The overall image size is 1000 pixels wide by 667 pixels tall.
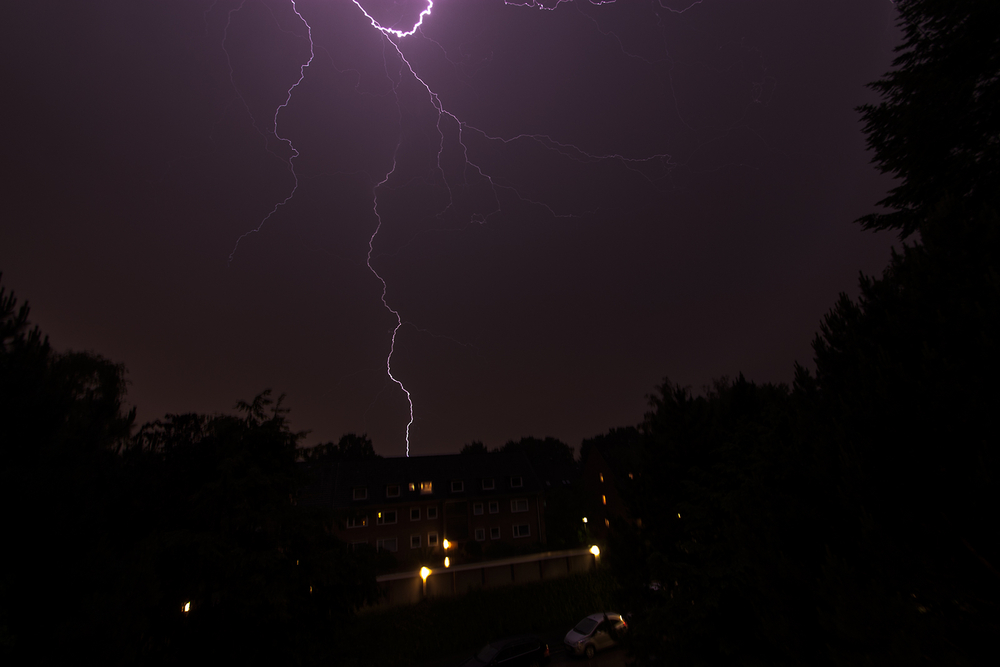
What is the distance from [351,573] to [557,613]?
14609mm

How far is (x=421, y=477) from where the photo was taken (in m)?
35.4

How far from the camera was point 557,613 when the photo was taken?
19422 mm

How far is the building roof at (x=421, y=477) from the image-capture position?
33312mm

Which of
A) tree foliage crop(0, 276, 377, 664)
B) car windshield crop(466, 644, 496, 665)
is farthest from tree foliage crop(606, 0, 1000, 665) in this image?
car windshield crop(466, 644, 496, 665)

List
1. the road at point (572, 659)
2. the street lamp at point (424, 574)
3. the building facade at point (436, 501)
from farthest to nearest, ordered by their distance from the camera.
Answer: the building facade at point (436, 501)
the street lamp at point (424, 574)
the road at point (572, 659)

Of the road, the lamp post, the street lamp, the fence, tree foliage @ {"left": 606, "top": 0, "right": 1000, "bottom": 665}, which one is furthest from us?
the lamp post

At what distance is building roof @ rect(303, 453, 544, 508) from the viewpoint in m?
33.3

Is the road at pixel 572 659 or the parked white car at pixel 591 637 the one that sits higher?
the parked white car at pixel 591 637

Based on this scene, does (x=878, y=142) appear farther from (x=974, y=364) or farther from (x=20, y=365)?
(x=20, y=365)

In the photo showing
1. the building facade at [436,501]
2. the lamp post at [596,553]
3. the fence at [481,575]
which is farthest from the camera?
the building facade at [436,501]

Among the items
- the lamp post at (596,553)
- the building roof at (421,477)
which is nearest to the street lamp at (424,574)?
the lamp post at (596,553)

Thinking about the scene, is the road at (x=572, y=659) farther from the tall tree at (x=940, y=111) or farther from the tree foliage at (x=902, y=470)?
the tall tree at (x=940, y=111)

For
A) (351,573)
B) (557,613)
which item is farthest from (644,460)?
(557,613)

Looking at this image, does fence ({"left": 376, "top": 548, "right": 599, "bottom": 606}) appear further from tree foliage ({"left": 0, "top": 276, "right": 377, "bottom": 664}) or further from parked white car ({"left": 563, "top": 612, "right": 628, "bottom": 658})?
tree foliage ({"left": 0, "top": 276, "right": 377, "bottom": 664})
